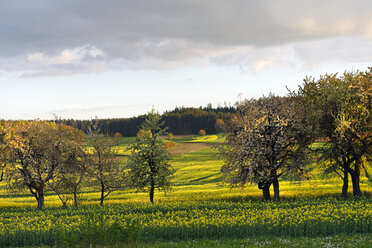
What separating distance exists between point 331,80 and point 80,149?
30.5m

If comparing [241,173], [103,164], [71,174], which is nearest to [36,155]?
[71,174]

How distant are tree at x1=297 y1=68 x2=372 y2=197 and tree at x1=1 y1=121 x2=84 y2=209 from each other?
92.5ft

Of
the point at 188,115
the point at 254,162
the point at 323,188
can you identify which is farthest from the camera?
the point at 188,115

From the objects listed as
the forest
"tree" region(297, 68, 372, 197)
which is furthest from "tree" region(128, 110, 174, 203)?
"tree" region(297, 68, 372, 197)

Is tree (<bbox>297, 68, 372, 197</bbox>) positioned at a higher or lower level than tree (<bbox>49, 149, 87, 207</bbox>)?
higher

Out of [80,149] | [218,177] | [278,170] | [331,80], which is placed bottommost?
[218,177]

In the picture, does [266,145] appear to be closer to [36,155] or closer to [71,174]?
[71,174]

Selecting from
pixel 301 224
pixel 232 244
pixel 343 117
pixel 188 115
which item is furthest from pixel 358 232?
pixel 188 115

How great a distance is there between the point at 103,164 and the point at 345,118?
27.3 metres

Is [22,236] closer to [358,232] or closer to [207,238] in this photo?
[207,238]

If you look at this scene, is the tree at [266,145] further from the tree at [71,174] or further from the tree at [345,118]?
the tree at [71,174]

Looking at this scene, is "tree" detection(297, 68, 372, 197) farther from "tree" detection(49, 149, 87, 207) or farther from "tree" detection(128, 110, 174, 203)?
"tree" detection(49, 149, 87, 207)

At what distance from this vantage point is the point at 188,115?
638 ft

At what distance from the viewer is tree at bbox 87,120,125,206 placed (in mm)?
38000
